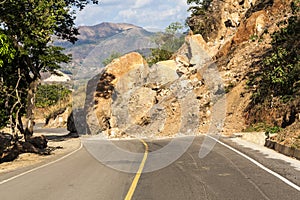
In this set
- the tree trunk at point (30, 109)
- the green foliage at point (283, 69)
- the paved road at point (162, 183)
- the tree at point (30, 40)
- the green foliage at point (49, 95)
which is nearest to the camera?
the paved road at point (162, 183)

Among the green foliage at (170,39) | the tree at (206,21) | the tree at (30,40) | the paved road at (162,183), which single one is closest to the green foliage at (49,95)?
the green foliage at (170,39)

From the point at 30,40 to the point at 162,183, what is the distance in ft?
52.9

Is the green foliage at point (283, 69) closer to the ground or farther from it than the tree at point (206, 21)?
closer to the ground

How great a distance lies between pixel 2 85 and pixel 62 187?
1613 cm

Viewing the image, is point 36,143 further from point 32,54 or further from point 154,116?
point 154,116

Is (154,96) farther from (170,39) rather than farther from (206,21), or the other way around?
(170,39)

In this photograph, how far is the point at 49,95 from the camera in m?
100

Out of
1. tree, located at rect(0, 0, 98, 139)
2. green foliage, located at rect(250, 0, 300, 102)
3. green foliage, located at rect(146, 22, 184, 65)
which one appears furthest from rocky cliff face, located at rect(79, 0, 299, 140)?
green foliage, located at rect(146, 22, 184, 65)

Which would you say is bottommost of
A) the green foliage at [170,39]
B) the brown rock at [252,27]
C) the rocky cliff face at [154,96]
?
the rocky cliff face at [154,96]

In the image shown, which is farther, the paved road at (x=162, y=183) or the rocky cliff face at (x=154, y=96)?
the rocky cliff face at (x=154, y=96)

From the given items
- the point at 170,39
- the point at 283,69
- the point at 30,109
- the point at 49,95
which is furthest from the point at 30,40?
the point at 170,39

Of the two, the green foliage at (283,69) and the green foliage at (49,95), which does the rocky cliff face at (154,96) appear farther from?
the green foliage at (49,95)

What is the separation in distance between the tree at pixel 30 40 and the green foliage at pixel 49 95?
2646 inches

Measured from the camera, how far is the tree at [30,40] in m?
21.4
